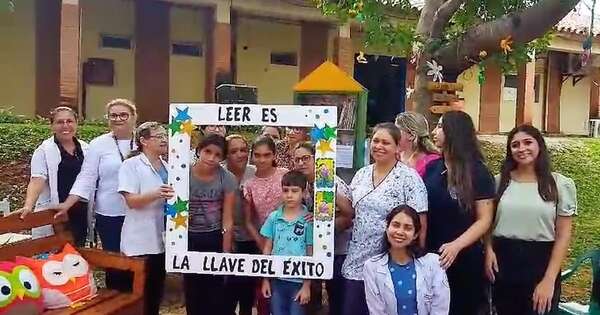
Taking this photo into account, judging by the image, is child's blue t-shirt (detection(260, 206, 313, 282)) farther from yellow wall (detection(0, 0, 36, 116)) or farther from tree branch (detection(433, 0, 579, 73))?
yellow wall (detection(0, 0, 36, 116))

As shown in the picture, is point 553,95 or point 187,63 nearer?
point 187,63

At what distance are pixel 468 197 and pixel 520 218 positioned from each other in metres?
0.27

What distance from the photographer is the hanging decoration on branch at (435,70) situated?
21.7 feet

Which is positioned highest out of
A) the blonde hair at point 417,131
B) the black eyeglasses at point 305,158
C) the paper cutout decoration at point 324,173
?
the blonde hair at point 417,131

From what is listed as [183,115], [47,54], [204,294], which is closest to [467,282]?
[204,294]

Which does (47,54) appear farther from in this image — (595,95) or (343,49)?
(595,95)

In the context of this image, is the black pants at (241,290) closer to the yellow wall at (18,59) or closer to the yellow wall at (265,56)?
the yellow wall at (18,59)

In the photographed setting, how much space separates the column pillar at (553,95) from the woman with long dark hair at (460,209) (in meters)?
15.6

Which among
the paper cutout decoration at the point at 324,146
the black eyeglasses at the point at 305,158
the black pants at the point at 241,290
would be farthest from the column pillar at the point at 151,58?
the paper cutout decoration at the point at 324,146

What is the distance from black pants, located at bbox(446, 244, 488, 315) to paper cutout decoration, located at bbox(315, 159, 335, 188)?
78 cm

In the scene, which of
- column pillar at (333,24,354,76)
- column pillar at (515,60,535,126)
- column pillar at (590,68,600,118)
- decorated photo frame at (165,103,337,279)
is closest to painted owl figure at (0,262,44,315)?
decorated photo frame at (165,103,337,279)

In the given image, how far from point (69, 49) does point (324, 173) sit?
8.37 meters

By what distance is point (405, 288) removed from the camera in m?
3.29

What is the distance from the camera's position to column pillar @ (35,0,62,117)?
38.3 feet
